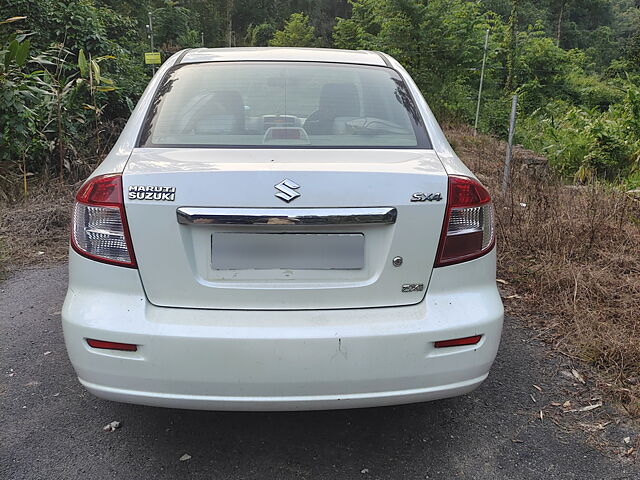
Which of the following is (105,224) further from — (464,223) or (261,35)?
(261,35)

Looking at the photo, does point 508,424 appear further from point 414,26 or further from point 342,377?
point 414,26

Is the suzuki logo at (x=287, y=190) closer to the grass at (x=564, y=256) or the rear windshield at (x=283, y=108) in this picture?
the rear windshield at (x=283, y=108)

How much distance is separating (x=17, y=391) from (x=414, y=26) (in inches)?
624

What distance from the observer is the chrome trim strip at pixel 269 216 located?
1.80m

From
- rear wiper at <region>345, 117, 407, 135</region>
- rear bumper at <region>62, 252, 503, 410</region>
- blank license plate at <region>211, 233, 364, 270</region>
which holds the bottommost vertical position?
rear bumper at <region>62, 252, 503, 410</region>

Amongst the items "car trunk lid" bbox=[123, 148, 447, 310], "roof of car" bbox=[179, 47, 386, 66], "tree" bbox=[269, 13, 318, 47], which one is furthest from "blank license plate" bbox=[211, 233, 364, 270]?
"tree" bbox=[269, 13, 318, 47]

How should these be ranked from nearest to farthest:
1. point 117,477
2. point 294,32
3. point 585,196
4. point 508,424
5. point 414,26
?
point 117,477 < point 508,424 < point 585,196 < point 414,26 < point 294,32

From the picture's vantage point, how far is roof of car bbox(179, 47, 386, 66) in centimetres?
278

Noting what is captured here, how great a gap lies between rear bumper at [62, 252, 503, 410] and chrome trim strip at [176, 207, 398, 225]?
0.30m

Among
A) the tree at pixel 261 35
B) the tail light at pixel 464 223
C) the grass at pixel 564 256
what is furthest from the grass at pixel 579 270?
the tree at pixel 261 35

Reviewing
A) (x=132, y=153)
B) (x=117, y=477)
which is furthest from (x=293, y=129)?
(x=117, y=477)

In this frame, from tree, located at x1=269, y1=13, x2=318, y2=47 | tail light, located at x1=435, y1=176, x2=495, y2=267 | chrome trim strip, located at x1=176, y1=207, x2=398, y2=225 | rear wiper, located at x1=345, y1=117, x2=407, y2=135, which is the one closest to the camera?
chrome trim strip, located at x1=176, y1=207, x2=398, y2=225

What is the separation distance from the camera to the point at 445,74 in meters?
17.2

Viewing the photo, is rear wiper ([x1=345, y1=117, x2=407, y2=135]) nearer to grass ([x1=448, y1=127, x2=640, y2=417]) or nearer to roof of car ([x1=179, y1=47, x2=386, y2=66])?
roof of car ([x1=179, y1=47, x2=386, y2=66])
